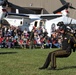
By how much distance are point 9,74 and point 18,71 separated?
70 cm

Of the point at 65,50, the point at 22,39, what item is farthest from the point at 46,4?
the point at 65,50

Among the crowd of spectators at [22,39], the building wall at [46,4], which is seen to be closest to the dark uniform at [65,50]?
the crowd of spectators at [22,39]

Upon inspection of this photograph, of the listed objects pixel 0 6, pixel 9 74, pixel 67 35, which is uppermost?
pixel 0 6

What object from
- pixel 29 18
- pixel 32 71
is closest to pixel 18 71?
pixel 32 71

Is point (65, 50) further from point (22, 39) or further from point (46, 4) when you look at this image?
point (46, 4)

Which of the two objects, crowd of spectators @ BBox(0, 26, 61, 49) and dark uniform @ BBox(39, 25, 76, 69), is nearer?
dark uniform @ BBox(39, 25, 76, 69)

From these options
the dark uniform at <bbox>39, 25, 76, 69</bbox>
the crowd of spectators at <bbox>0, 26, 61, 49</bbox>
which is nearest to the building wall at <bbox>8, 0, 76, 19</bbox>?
the crowd of spectators at <bbox>0, 26, 61, 49</bbox>

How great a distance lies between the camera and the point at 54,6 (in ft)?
172

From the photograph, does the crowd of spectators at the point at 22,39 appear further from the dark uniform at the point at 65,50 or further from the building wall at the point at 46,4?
the building wall at the point at 46,4

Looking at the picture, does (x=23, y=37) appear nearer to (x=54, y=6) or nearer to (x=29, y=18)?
(x=29, y=18)

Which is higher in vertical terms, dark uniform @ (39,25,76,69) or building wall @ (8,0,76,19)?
building wall @ (8,0,76,19)

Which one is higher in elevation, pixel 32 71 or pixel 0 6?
pixel 0 6

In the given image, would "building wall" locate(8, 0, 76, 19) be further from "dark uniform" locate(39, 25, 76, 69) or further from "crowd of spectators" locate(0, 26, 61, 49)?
"dark uniform" locate(39, 25, 76, 69)

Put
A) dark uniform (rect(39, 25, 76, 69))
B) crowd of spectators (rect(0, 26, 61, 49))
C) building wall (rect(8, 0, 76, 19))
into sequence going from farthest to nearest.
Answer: building wall (rect(8, 0, 76, 19)) → crowd of spectators (rect(0, 26, 61, 49)) → dark uniform (rect(39, 25, 76, 69))
